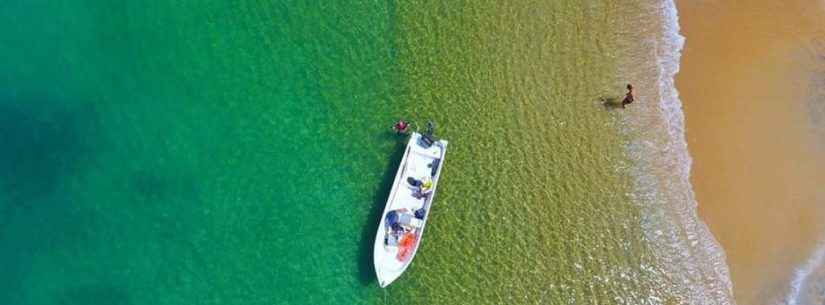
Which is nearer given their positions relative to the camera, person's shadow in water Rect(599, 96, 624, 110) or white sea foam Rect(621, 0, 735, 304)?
white sea foam Rect(621, 0, 735, 304)

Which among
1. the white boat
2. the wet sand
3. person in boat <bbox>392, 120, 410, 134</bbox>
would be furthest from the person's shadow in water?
person in boat <bbox>392, 120, 410, 134</bbox>

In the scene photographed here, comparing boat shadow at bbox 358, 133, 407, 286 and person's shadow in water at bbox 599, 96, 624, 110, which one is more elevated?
person's shadow in water at bbox 599, 96, 624, 110

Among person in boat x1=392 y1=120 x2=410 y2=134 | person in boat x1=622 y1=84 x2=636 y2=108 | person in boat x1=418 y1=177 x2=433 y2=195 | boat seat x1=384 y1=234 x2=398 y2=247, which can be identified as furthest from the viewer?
person in boat x1=622 y1=84 x2=636 y2=108

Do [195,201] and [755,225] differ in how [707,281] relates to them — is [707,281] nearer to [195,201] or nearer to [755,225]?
[755,225]

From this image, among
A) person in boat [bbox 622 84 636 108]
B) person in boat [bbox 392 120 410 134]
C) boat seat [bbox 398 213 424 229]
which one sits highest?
person in boat [bbox 622 84 636 108]

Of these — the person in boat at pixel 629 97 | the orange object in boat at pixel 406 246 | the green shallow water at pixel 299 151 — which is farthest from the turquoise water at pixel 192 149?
the person in boat at pixel 629 97

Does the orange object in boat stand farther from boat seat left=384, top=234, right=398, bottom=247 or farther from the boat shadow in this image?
Answer: the boat shadow

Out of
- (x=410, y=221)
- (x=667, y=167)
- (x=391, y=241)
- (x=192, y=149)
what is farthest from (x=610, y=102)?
(x=192, y=149)

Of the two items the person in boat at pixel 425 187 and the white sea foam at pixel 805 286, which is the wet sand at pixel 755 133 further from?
the person in boat at pixel 425 187
